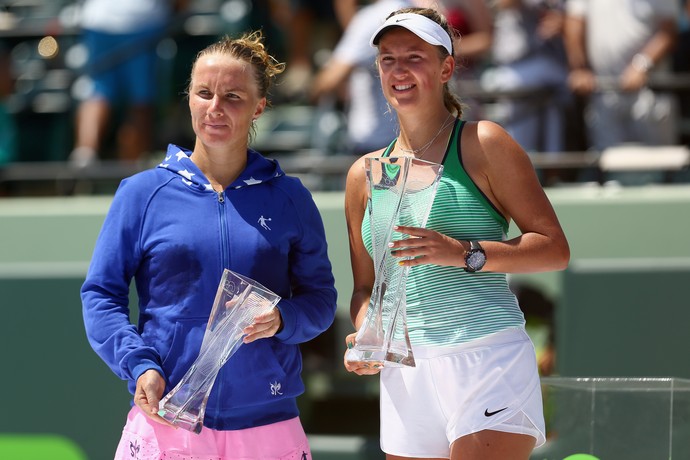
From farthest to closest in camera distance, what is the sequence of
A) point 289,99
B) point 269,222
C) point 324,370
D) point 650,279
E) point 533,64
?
point 289,99 → point 324,370 → point 533,64 → point 650,279 → point 269,222

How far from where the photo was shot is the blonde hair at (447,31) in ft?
9.04

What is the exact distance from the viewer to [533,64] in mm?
5445

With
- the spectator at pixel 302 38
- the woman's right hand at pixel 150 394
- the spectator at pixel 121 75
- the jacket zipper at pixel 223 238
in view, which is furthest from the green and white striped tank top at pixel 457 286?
the spectator at pixel 302 38

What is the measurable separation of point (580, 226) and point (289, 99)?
2416mm

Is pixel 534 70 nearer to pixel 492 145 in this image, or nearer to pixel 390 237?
pixel 492 145

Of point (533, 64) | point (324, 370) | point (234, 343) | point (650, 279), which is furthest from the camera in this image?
point (324, 370)

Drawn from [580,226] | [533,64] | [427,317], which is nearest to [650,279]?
[580,226]

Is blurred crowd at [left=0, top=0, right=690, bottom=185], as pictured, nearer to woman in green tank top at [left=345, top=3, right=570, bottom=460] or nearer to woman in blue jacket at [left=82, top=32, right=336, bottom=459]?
woman in green tank top at [left=345, top=3, right=570, bottom=460]

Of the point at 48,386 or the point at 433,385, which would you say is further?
the point at 48,386

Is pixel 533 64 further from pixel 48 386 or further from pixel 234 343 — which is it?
pixel 234 343

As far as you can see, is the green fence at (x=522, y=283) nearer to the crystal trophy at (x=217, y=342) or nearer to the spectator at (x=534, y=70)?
the spectator at (x=534, y=70)

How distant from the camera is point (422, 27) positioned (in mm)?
2678

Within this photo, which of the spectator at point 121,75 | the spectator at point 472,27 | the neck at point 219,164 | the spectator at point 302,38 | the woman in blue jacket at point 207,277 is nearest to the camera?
the woman in blue jacket at point 207,277

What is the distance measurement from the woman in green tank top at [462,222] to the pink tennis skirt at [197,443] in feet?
0.87
